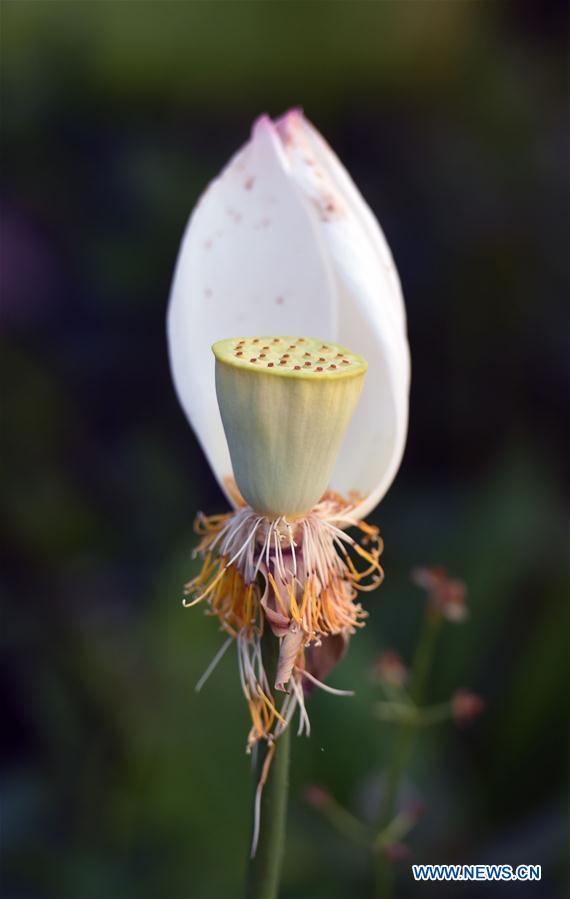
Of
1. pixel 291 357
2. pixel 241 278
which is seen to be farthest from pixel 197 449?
pixel 291 357

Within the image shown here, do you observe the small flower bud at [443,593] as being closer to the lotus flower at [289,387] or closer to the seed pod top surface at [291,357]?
the lotus flower at [289,387]

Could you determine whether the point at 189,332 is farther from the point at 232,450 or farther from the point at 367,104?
the point at 367,104

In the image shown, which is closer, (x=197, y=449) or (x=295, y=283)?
(x=295, y=283)

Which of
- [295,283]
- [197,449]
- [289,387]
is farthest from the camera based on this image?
[197,449]

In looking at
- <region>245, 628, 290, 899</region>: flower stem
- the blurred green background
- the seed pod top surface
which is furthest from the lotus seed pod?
the blurred green background

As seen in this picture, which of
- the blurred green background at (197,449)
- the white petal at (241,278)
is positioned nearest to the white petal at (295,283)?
the white petal at (241,278)

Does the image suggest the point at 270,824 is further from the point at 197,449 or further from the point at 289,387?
the point at 197,449

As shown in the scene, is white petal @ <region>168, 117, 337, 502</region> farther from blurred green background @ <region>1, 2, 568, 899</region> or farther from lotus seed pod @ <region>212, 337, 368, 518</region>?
blurred green background @ <region>1, 2, 568, 899</region>
